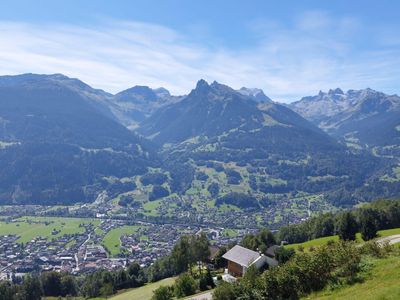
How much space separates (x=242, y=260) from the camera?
69.0 m

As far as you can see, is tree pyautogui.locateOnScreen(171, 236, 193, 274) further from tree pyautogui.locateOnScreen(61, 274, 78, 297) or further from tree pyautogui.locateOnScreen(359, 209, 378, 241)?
tree pyautogui.locateOnScreen(61, 274, 78, 297)

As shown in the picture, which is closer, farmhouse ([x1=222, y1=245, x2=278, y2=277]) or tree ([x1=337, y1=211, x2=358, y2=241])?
farmhouse ([x1=222, y1=245, x2=278, y2=277])

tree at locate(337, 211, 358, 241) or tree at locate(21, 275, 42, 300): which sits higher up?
tree at locate(337, 211, 358, 241)

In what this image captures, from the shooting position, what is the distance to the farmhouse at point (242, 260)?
63750 mm

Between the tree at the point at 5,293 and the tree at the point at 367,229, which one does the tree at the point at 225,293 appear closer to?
the tree at the point at 367,229

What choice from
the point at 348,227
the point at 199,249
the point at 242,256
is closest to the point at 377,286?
the point at 242,256

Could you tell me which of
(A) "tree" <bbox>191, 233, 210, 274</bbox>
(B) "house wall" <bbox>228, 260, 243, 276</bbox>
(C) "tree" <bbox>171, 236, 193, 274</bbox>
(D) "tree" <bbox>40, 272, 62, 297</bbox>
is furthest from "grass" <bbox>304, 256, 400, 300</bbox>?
(D) "tree" <bbox>40, 272, 62, 297</bbox>

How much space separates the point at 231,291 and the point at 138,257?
150308 mm

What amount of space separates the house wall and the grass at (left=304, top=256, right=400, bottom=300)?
3663 cm

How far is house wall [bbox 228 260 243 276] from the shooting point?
69.4m

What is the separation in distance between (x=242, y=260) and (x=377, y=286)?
42299 millimetres

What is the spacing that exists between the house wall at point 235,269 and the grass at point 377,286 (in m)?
36.6

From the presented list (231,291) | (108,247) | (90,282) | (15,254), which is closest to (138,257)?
(108,247)

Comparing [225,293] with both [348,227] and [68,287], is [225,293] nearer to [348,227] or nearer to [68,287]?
[348,227]
